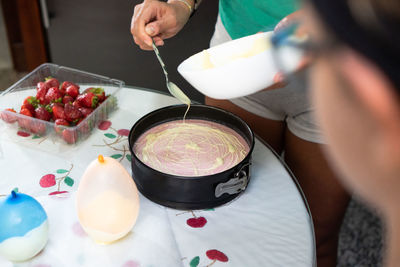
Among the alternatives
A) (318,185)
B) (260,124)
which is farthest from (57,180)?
(318,185)

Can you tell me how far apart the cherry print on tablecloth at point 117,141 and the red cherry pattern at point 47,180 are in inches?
6.3

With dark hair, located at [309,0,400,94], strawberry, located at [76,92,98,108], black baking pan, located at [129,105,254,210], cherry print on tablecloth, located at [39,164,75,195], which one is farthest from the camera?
strawberry, located at [76,92,98,108]

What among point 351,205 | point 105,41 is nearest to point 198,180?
point 351,205

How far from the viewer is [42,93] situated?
1.26m

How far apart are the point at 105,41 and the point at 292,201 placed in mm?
1673

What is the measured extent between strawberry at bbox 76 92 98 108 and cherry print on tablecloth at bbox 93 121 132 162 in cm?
6

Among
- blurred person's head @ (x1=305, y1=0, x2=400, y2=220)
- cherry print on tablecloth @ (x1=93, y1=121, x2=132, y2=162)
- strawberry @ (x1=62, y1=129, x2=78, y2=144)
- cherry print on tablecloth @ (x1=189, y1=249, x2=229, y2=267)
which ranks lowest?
cherry print on tablecloth @ (x1=189, y1=249, x2=229, y2=267)

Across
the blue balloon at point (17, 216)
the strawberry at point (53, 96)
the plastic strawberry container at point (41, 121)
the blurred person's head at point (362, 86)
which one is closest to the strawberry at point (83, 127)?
the plastic strawberry container at point (41, 121)

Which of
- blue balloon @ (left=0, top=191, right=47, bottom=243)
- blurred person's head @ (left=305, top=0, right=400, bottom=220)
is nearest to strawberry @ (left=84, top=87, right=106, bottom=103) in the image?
blue balloon @ (left=0, top=191, right=47, bottom=243)

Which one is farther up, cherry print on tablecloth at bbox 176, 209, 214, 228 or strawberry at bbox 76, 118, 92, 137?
strawberry at bbox 76, 118, 92, 137

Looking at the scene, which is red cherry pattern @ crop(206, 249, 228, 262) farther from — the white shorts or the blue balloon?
the white shorts

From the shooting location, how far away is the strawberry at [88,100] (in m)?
1.23

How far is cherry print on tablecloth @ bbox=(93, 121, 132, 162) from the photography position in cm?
113

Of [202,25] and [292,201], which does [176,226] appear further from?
[202,25]
